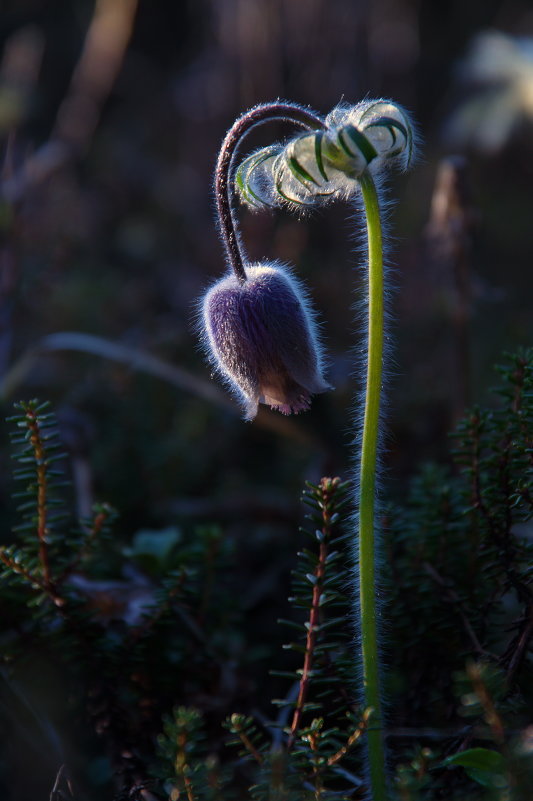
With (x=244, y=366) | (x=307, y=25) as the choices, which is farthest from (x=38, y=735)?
(x=307, y=25)

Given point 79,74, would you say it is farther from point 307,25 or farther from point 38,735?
point 38,735

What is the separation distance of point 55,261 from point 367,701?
79.8 inches

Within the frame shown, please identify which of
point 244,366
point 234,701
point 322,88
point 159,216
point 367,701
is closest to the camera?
point 367,701

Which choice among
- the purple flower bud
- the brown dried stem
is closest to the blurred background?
the purple flower bud

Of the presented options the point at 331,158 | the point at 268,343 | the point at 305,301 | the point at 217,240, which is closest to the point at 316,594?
the point at 268,343

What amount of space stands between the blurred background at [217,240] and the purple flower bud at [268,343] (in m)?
0.30

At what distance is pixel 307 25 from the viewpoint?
4219mm

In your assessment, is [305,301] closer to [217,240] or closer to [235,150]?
[235,150]

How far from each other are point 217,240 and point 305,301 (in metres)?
2.59

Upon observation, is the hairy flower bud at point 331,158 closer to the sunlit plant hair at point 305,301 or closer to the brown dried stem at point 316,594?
the sunlit plant hair at point 305,301

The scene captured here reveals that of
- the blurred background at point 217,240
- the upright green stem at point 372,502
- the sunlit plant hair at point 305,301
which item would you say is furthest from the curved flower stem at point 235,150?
the blurred background at point 217,240

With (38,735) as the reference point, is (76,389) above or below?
above

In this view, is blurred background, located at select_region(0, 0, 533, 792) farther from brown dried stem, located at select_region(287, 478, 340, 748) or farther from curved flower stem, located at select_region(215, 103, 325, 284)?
brown dried stem, located at select_region(287, 478, 340, 748)

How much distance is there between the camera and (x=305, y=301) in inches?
54.2
